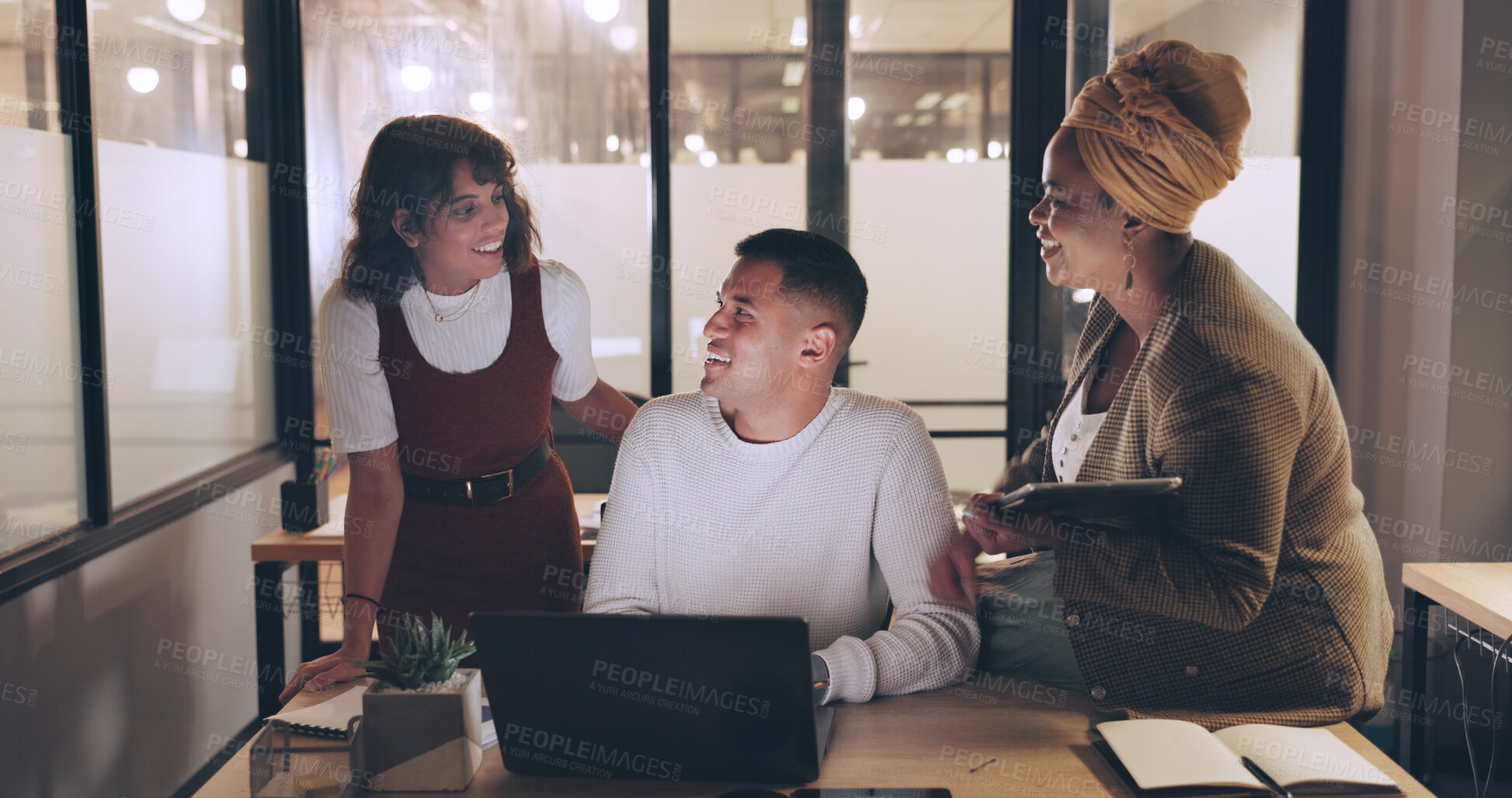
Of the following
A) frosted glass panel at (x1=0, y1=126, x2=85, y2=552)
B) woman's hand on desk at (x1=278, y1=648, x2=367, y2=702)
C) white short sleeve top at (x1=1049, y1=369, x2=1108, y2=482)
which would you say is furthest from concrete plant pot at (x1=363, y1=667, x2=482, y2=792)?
frosted glass panel at (x1=0, y1=126, x2=85, y2=552)

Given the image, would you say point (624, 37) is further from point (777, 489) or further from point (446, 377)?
point (777, 489)

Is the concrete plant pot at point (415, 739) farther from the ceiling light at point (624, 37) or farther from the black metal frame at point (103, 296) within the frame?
the ceiling light at point (624, 37)

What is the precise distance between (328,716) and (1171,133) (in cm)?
137

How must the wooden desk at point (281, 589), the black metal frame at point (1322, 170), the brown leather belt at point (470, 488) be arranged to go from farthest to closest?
1. the black metal frame at point (1322, 170)
2. the wooden desk at point (281, 589)
3. the brown leather belt at point (470, 488)

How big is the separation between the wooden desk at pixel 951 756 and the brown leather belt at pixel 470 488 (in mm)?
609

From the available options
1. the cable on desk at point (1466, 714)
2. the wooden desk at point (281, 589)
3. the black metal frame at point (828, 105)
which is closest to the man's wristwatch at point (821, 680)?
the wooden desk at point (281, 589)

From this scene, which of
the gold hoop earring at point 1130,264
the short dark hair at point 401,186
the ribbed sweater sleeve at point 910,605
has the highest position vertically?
the short dark hair at point 401,186

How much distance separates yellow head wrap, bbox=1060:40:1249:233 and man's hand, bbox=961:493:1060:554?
0.48 meters

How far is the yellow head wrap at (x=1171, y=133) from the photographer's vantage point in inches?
59.1

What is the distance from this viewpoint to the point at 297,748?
1210 mm

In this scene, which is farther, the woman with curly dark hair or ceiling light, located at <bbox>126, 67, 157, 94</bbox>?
ceiling light, located at <bbox>126, 67, 157, 94</bbox>

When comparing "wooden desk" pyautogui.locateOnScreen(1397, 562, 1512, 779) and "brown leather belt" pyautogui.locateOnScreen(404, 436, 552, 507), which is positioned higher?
"brown leather belt" pyautogui.locateOnScreen(404, 436, 552, 507)

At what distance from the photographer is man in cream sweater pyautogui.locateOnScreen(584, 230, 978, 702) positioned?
1.61 m

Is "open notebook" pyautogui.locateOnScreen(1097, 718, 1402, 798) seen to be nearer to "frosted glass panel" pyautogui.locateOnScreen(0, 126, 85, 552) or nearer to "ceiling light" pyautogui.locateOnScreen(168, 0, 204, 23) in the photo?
"frosted glass panel" pyautogui.locateOnScreen(0, 126, 85, 552)
